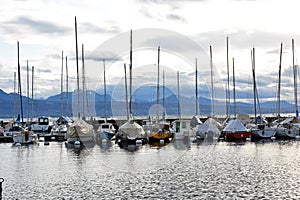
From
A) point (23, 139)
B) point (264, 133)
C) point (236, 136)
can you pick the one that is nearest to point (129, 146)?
point (23, 139)

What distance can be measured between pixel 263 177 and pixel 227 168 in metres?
6.79

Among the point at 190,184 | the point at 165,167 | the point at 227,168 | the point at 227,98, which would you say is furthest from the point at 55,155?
the point at 227,98

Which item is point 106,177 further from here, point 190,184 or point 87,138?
point 87,138

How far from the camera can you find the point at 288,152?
67.5 m

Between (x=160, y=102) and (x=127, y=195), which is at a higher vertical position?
(x=160, y=102)

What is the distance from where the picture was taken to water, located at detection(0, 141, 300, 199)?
128ft

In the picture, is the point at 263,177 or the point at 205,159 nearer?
the point at 263,177

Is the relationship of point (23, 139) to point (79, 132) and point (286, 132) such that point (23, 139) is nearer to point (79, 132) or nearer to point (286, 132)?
point (79, 132)

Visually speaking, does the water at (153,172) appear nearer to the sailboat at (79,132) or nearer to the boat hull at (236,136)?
the sailboat at (79,132)

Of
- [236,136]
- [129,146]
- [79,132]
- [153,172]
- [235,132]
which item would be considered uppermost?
[79,132]

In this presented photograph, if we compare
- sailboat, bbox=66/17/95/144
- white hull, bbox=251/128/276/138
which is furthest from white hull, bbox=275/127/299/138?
sailboat, bbox=66/17/95/144

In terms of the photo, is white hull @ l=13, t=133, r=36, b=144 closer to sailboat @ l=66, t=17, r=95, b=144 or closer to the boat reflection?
sailboat @ l=66, t=17, r=95, b=144

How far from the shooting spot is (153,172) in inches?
1948

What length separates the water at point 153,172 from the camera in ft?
128
